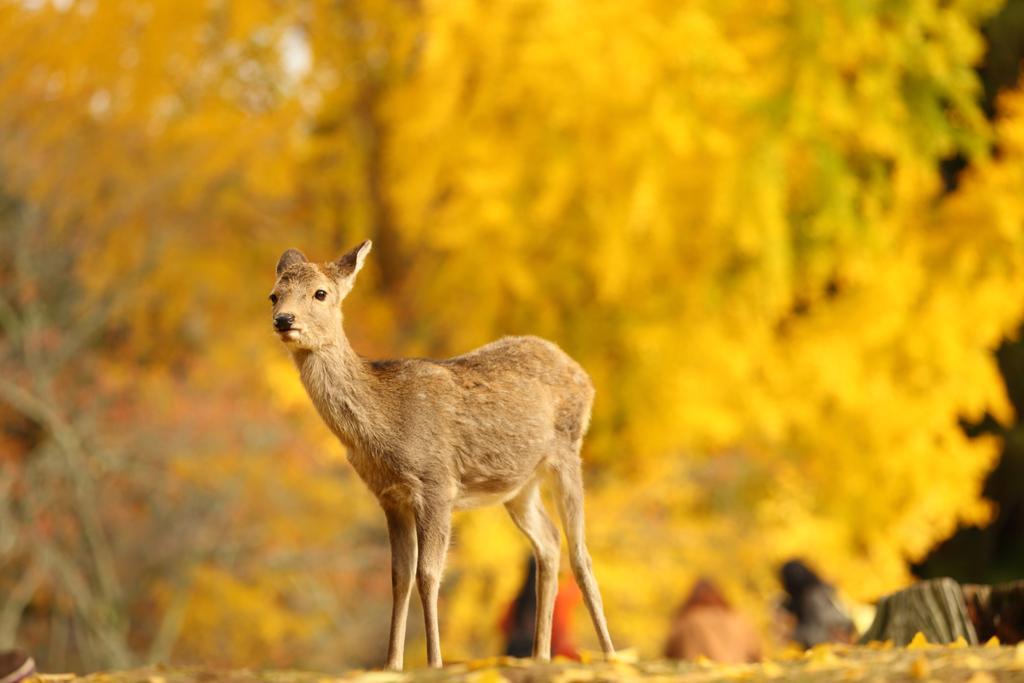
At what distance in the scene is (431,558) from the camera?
12.8 feet

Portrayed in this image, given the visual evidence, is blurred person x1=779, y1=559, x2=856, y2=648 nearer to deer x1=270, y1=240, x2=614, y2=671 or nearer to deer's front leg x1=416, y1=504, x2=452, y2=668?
deer x1=270, y1=240, x2=614, y2=671

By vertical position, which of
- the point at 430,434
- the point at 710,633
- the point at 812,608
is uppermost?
the point at 812,608

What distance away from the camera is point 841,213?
11.5 metres

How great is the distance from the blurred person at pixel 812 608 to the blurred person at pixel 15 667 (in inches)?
223

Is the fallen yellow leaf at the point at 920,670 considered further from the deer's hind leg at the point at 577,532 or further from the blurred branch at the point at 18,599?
the blurred branch at the point at 18,599

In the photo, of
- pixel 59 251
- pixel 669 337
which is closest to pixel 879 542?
pixel 669 337

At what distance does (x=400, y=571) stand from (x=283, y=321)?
77 centimetres

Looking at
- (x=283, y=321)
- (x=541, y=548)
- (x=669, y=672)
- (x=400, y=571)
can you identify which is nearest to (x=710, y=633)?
(x=541, y=548)

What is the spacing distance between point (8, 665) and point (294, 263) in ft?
5.12

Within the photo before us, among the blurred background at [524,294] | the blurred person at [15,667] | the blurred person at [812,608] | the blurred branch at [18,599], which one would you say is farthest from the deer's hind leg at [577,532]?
the blurred branch at [18,599]

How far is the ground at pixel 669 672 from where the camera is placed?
3.49m

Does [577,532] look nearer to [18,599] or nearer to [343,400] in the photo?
[343,400]

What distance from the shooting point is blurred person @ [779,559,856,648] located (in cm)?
920

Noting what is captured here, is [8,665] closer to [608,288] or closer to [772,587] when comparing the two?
[608,288]
